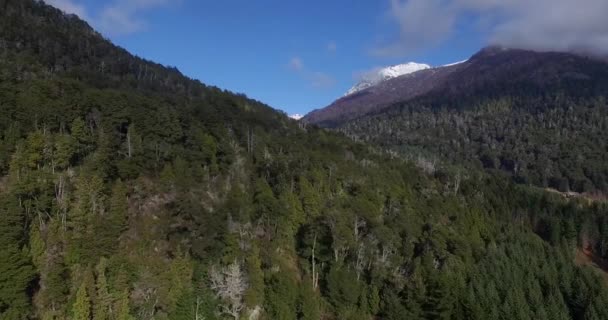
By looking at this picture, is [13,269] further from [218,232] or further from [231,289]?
[218,232]

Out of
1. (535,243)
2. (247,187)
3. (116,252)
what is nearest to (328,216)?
(247,187)

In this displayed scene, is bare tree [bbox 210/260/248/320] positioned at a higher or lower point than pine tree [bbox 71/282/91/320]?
lower

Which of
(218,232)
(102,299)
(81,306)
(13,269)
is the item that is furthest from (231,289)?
(13,269)

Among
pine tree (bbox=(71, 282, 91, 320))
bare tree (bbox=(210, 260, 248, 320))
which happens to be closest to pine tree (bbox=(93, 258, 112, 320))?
pine tree (bbox=(71, 282, 91, 320))

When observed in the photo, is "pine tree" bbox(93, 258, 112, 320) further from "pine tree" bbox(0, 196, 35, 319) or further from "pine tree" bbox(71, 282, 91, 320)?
"pine tree" bbox(0, 196, 35, 319)

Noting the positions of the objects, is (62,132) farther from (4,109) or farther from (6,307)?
(6,307)

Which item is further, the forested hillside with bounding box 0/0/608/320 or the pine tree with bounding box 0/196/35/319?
the forested hillside with bounding box 0/0/608/320

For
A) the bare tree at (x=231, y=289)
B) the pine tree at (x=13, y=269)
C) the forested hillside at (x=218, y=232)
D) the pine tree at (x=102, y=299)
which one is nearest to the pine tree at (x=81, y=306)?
the forested hillside at (x=218, y=232)
